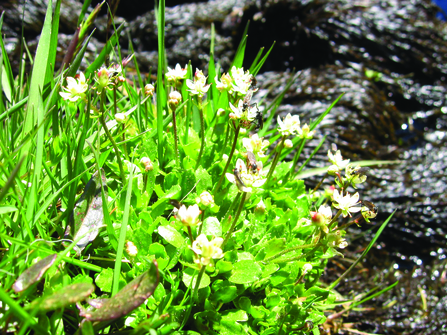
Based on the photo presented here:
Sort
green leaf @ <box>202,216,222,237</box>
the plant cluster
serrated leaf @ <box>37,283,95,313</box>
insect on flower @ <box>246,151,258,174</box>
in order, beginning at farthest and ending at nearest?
green leaf @ <box>202,216,222,237</box>, insect on flower @ <box>246,151,258,174</box>, the plant cluster, serrated leaf @ <box>37,283,95,313</box>

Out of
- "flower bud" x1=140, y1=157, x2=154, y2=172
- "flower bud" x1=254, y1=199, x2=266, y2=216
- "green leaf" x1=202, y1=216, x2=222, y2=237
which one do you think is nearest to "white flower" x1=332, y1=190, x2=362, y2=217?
"flower bud" x1=254, y1=199, x2=266, y2=216

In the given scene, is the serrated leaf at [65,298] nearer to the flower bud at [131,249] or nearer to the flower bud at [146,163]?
the flower bud at [131,249]

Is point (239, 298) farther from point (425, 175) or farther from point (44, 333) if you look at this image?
point (425, 175)

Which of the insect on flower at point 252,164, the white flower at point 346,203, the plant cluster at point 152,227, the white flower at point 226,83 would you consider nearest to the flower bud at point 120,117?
the plant cluster at point 152,227

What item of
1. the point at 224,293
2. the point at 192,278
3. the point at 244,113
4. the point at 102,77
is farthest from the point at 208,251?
the point at 102,77

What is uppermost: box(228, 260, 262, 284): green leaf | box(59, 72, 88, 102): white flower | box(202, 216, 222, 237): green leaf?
box(59, 72, 88, 102): white flower

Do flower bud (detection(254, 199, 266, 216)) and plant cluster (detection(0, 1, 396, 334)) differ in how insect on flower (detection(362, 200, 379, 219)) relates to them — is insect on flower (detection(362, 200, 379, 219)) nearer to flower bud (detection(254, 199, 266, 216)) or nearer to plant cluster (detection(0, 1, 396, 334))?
plant cluster (detection(0, 1, 396, 334))

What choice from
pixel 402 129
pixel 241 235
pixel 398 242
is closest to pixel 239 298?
pixel 241 235

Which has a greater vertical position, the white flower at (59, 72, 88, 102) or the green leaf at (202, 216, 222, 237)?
the white flower at (59, 72, 88, 102)
